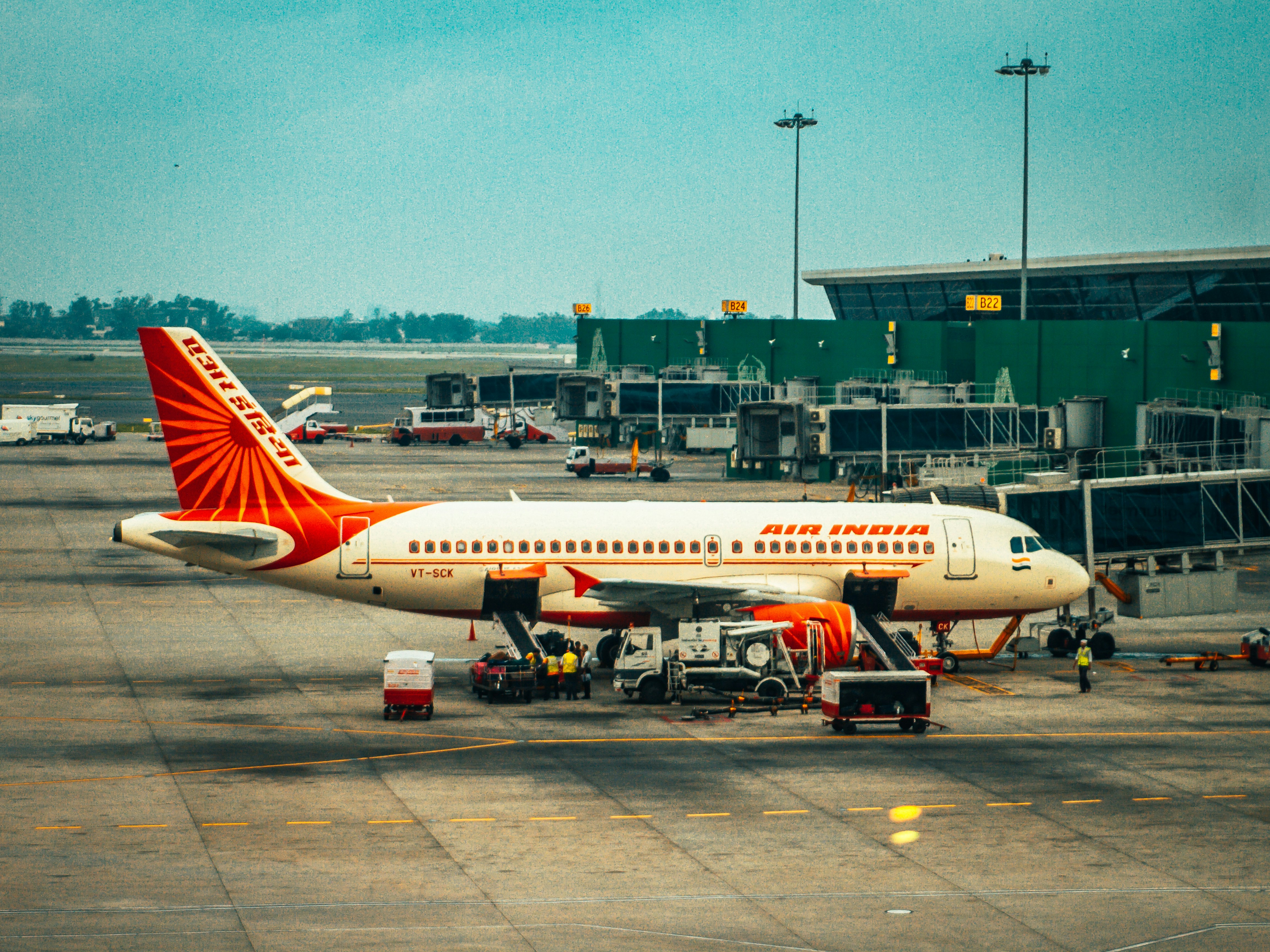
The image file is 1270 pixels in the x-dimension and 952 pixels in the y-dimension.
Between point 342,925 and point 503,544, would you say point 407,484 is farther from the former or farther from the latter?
point 342,925

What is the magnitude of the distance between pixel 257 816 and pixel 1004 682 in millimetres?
22929

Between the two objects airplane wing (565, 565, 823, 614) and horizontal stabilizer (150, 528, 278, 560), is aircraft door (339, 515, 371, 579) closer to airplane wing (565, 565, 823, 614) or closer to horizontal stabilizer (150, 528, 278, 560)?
horizontal stabilizer (150, 528, 278, 560)

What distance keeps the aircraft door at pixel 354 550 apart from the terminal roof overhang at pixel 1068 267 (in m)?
60.6

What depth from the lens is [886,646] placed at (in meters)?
40.9

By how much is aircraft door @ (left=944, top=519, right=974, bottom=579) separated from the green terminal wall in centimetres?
2774

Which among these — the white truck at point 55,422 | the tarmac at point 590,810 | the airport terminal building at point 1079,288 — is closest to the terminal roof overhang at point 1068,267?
the airport terminal building at point 1079,288

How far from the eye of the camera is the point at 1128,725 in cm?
3666

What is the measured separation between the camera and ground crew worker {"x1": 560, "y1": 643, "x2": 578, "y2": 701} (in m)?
39.6

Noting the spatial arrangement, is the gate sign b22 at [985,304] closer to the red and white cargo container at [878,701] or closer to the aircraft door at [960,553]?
the aircraft door at [960,553]

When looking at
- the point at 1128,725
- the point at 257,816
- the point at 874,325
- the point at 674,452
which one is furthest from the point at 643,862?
the point at 674,452

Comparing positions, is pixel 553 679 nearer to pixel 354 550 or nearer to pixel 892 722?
pixel 354 550

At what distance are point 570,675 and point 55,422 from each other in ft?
342

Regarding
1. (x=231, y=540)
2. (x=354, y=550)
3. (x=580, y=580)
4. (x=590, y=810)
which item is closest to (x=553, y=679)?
(x=580, y=580)

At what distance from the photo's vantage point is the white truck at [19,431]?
129750 mm
